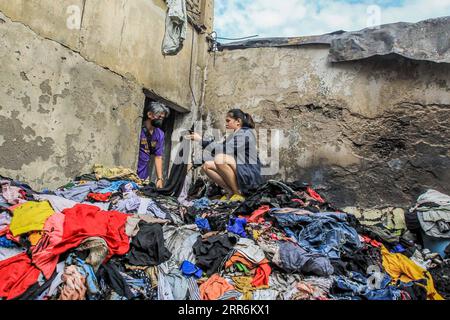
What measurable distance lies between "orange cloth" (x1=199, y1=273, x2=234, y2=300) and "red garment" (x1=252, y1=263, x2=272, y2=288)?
196mm

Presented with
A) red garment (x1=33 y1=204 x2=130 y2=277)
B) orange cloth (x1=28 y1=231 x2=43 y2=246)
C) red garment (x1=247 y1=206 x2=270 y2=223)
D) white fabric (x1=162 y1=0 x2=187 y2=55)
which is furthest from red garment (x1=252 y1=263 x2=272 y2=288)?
white fabric (x1=162 y1=0 x2=187 y2=55)

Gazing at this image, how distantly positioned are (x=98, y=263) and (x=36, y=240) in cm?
45

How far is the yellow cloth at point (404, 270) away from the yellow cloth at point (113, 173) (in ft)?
9.79

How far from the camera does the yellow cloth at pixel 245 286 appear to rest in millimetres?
2348

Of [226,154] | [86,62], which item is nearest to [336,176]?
[226,154]

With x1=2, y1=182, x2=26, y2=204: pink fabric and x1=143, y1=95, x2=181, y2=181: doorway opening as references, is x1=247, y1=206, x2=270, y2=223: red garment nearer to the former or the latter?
x1=2, y1=182, x2=26, y2=204: pink fabric

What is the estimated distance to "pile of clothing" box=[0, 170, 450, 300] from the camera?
2.26 meters

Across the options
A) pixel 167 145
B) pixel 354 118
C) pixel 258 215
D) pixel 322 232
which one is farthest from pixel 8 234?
pixel 354 118

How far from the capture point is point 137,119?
503 centimetres

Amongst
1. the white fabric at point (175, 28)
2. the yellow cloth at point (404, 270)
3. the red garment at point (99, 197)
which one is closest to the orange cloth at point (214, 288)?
the yellow cloth at point (404, 270)

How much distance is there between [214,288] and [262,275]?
0.39 meters

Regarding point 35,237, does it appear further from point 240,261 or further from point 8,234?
point 240,261

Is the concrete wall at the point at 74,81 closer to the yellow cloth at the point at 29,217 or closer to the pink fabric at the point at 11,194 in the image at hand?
the pink fabric at the point at 11,194
